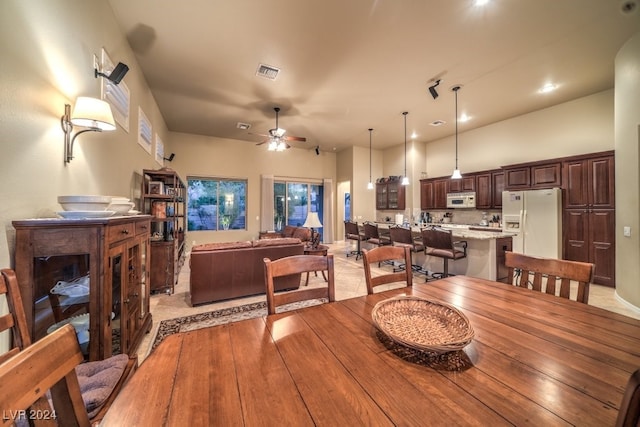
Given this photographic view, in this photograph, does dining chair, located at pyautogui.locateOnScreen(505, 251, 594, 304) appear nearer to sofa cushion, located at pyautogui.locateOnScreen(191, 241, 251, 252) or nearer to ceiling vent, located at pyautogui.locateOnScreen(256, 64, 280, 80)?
sofa cushion, located at pyautogui.locateOnScreen(191, 241, 251, 252)

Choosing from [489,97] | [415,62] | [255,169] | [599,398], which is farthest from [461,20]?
[255,169]

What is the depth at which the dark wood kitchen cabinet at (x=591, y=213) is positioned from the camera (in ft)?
13.0

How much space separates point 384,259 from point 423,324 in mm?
611

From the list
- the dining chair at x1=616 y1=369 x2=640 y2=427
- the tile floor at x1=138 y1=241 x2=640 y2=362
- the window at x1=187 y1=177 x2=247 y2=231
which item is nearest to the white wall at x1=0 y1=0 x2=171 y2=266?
the tile floor at x1=138 y1=241 x2=640 y2=362

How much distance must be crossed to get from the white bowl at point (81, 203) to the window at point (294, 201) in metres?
6.14

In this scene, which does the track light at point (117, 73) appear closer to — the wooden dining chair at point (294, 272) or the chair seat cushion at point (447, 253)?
the wooden dining chair at point (294, 272)

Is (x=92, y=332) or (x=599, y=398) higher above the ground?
(x=599, y=398)

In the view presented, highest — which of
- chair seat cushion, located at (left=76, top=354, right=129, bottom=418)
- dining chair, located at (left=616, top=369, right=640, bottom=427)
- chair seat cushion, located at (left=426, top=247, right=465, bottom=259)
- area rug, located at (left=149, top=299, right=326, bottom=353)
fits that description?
dining chair, located at (left=616, top=369, right=640, bottom=427)

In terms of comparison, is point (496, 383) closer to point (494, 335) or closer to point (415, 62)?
point (494, 335)

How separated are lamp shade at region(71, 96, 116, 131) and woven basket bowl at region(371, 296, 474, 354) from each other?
2301 millimetres

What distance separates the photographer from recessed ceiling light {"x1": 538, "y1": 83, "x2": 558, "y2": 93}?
162 inches

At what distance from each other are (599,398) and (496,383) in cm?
25

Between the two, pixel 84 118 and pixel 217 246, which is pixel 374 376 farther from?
pixel 217 246

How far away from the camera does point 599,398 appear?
27.0 inches
